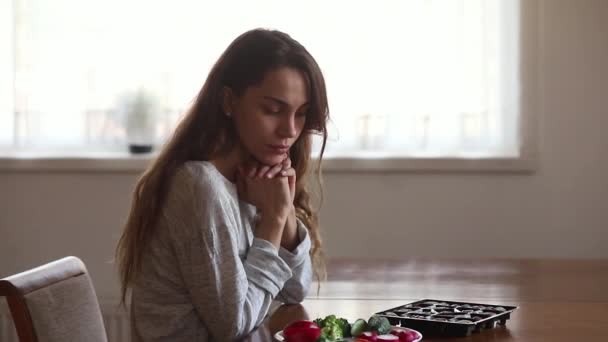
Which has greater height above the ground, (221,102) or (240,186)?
(221,102)

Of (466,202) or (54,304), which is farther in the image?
(466,202)

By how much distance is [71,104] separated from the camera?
362 centimetres

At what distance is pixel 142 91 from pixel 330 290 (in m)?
1.68

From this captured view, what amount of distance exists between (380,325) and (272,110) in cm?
47

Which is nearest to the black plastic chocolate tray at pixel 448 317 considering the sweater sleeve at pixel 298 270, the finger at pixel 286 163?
the sweater sleeve at pixel 298 270

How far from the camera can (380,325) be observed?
57.5 inches

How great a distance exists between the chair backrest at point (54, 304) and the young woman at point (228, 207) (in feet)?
0.25

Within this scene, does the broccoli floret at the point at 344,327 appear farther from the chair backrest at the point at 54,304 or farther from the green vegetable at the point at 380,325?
the chair backrest at the point at 54,304

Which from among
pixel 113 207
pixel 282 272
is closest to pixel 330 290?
pixel 282 272

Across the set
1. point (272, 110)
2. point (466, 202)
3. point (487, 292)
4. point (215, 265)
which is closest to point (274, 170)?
point (272, 110)

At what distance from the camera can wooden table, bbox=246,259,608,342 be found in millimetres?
1645

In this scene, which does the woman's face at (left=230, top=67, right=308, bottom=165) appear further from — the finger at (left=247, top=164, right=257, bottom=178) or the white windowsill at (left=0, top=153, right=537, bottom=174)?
the white windowsill at (left=0, top=153, right=537, bottom=174)

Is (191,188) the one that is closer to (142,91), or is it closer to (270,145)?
(270,145)

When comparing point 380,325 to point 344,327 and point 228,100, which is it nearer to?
point 344,327
